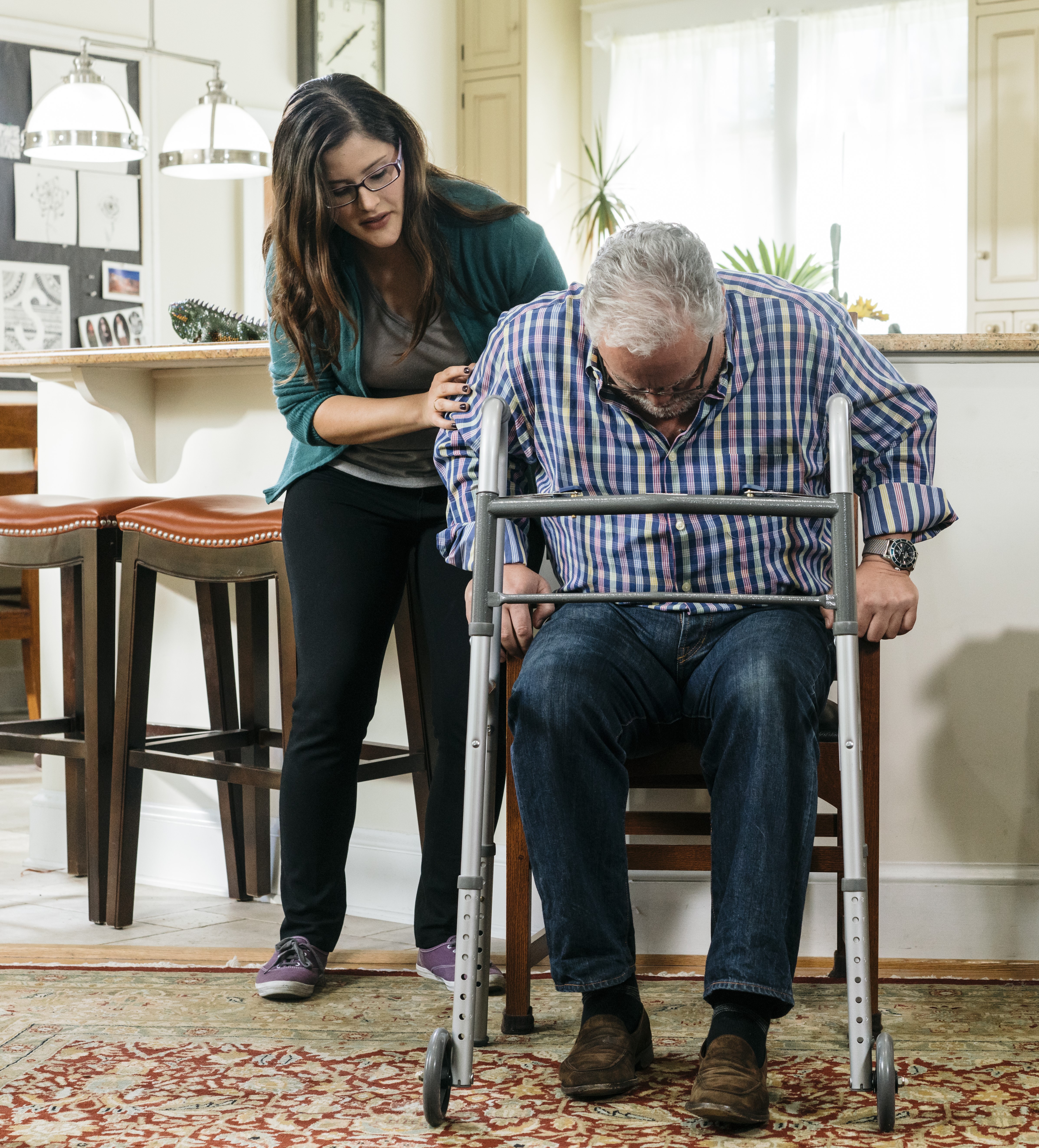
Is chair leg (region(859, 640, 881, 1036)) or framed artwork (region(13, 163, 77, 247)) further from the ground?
framed artwork (region(13, 163, 77, 247))

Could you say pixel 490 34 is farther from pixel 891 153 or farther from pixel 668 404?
pixel 668 404

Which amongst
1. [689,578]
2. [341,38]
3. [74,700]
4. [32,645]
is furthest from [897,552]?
[341,38]

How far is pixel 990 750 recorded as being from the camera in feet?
7.21

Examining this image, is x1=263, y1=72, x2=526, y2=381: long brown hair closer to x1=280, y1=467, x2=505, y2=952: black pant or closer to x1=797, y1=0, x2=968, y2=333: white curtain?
x1=280, y1=467, x2=505, y2=952: black pant

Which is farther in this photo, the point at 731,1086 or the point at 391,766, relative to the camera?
the point at 391,766

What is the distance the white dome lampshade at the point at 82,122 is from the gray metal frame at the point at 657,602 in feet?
7.47

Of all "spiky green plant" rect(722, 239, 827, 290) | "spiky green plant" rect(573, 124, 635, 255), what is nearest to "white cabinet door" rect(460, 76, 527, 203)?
"spiky green plant" rect(573, 124, 635, 255)

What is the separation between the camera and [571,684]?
5.16ft

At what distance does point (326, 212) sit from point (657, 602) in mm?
725

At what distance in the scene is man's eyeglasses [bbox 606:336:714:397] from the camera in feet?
5.25

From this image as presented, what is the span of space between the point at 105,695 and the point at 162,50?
394 cm

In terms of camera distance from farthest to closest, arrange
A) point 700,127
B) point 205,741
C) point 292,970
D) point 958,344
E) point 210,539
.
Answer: point 700,127, point 205,741, point 210,539, point 958,344, point 292,970

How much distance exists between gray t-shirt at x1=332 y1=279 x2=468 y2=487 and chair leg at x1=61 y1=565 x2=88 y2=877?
0.91 m

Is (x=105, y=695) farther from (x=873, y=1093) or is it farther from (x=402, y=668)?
(x=873, y=1093)
